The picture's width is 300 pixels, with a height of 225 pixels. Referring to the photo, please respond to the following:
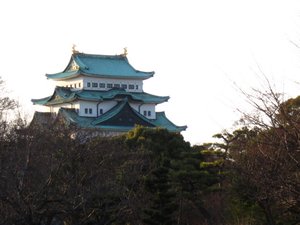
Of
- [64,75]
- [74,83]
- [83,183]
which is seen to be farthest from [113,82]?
[83,183]

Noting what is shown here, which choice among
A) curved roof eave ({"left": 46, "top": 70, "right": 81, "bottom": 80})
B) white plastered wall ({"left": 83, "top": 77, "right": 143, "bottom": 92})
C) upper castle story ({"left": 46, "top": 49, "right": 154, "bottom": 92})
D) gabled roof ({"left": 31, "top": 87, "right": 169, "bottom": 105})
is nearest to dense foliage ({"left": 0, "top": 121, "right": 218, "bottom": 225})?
gabled roof ({"left": 31, "top": 87, "right": 169, "bottom": 105})

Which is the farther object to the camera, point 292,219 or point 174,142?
point 174,142

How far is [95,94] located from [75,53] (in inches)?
162

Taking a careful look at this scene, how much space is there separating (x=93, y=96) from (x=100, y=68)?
10.6 feet

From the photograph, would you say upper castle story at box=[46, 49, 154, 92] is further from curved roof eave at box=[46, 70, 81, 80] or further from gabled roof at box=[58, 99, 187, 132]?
gabled roof at box=[58, 99, 187, 132]

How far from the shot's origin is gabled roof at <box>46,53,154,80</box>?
172 feet

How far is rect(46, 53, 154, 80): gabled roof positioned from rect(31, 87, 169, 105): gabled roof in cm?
133

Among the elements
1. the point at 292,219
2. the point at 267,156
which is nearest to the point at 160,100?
the point at 292,219

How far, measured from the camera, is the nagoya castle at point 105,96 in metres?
48.4

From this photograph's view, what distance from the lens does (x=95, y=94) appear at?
51.7 meters

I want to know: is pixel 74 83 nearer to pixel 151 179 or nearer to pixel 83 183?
pixel 151 179

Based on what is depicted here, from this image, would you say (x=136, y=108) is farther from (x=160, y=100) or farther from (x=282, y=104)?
(x=282, y=104)

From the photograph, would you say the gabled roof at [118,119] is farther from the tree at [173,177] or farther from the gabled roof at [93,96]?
the tree at [173,177]

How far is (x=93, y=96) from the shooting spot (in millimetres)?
50969
